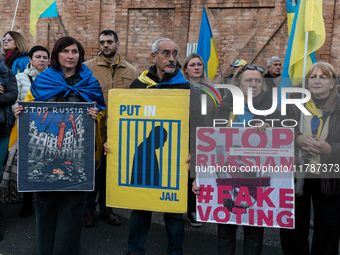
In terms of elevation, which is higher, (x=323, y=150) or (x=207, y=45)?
(x=207, y=45)

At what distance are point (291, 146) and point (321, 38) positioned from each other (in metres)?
1.59

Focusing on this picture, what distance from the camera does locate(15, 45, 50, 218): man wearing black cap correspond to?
3482mm

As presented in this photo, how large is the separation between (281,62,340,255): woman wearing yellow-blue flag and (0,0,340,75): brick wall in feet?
16.8

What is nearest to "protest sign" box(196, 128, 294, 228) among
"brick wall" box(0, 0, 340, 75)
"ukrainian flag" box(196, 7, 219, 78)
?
"ukrainian flag" box(196, 7, 219, 78)

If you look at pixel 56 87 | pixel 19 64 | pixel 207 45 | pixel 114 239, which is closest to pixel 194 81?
pixel 207 45

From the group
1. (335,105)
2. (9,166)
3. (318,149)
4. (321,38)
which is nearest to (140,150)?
(318,149)

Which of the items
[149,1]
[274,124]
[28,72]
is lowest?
[274,124]

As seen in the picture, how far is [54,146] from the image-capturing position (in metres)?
2.44

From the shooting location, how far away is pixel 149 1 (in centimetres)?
764

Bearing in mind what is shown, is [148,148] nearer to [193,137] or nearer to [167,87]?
[193,137]

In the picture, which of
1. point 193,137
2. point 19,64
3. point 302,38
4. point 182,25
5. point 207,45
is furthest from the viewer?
point 182,25

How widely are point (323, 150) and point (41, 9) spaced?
5.47 meters

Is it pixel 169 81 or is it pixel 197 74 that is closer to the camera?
A: pixel 169 81

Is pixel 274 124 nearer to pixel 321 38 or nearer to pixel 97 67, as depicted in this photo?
pixel 321 38
